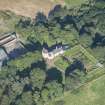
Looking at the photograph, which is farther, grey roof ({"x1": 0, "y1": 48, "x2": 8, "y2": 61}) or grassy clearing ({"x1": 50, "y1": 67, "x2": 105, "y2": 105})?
grey roof ({"x1": 0, "y1": 48, "x2": 8, "y2": 61})

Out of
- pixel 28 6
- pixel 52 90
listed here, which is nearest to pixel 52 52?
pixel 52 90

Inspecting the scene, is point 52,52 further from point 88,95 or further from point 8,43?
point 88,95

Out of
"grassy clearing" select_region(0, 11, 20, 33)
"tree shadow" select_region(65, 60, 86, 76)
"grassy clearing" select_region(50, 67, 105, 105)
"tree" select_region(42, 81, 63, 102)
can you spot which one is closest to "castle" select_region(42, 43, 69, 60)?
"tree shadow" select_region(65, 60, 86, 76)

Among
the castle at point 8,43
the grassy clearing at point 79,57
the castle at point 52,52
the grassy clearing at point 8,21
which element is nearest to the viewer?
the grassy clearing at point 79,57

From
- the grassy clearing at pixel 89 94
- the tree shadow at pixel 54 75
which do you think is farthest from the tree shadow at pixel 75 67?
the grassy clearing at pixel 89 94

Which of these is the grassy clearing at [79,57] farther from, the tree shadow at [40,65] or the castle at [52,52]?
the tree shadow at [40,65]

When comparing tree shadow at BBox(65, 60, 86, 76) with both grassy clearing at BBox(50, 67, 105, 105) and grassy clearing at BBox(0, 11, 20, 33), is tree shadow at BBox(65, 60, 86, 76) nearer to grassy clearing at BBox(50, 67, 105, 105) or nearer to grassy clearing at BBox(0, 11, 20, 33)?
grassy clearing at BBox(50, 67, 105, 105)

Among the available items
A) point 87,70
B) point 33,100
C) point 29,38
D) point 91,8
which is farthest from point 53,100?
point 91,8
